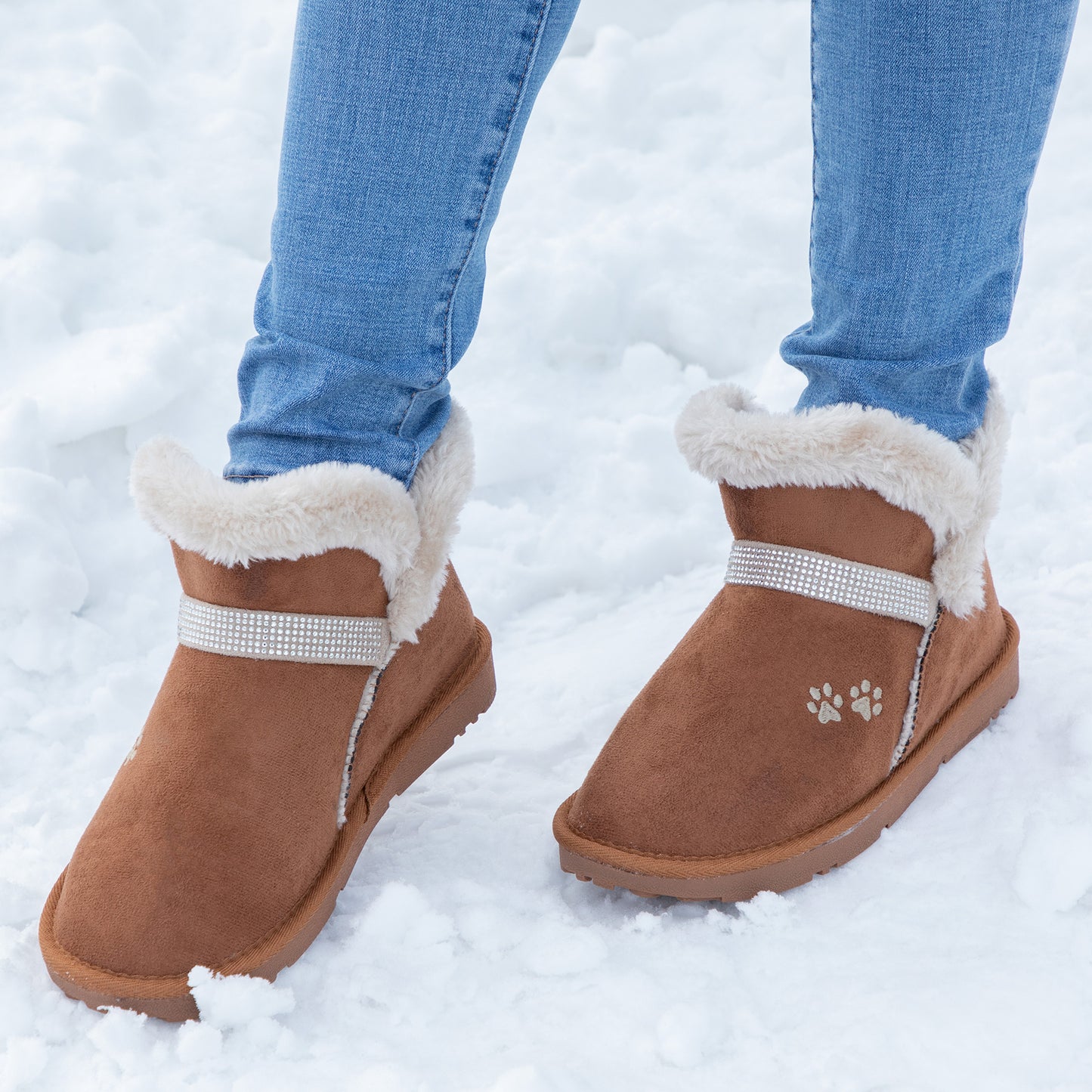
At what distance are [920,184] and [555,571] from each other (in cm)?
75

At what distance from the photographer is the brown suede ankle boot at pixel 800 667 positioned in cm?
87

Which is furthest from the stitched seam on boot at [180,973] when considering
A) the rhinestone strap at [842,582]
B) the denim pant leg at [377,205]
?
the rhinestone strap at [842,582]

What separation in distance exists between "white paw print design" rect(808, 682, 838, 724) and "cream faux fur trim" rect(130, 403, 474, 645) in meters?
0.34

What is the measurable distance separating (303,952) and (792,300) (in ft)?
4.67

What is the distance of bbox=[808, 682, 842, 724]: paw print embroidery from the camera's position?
36.0 inches

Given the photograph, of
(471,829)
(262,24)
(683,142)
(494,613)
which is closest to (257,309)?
(471,829)

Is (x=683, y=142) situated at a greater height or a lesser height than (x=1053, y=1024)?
greater

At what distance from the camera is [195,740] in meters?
0.84

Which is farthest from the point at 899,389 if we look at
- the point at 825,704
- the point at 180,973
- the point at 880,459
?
the point at 180,973

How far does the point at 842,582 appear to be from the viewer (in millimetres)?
923

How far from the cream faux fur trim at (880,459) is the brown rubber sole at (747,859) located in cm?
19

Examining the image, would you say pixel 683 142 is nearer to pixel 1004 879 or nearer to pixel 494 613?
pixel 494 613

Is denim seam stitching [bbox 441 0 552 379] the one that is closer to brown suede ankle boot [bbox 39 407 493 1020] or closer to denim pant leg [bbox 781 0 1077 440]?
brown suede ankle boot [bbox 39 407 493 1020]

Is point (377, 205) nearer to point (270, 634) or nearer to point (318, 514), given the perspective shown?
point (318, 514)
